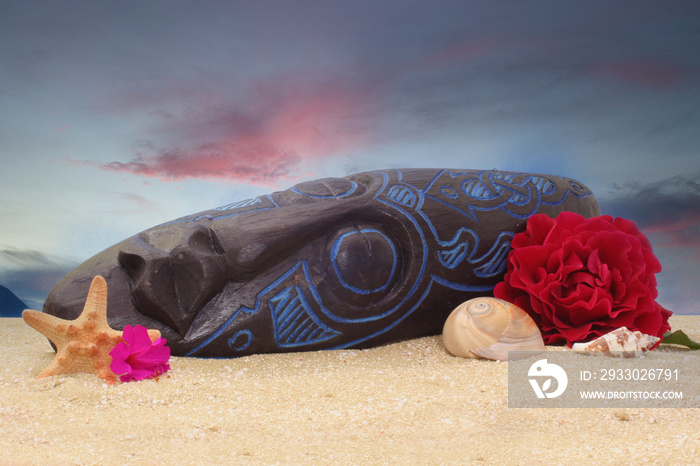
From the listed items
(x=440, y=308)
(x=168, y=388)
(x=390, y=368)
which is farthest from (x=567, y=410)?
(x=168, y=388)

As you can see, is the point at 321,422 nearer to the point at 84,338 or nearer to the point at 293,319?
the point at 293,319

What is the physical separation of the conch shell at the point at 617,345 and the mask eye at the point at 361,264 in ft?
4.10

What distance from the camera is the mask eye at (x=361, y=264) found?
3.53 m

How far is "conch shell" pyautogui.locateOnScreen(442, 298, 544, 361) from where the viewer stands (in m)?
3.10

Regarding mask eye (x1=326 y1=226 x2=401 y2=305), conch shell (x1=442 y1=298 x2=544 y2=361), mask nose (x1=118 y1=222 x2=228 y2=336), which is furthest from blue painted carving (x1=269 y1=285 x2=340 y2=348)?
conch shell (x1=442 y1=298 x2=544 y2=361)

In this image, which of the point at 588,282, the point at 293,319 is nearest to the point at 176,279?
the point at 293,319

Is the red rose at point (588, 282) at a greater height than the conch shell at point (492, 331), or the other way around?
the red rose at point (588, 282)

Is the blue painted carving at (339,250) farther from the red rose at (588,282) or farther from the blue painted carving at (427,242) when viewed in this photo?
the red rose at (588,282)

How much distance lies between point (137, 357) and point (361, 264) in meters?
1.47

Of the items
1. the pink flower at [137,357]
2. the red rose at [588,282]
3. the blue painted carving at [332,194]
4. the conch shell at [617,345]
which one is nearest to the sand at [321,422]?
the pink flower at [137,357]

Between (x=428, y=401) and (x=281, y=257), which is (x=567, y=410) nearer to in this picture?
(x=428, y=401)

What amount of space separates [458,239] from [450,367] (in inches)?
43.0

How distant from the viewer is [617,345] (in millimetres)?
2973

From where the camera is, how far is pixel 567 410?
7.32 feet
